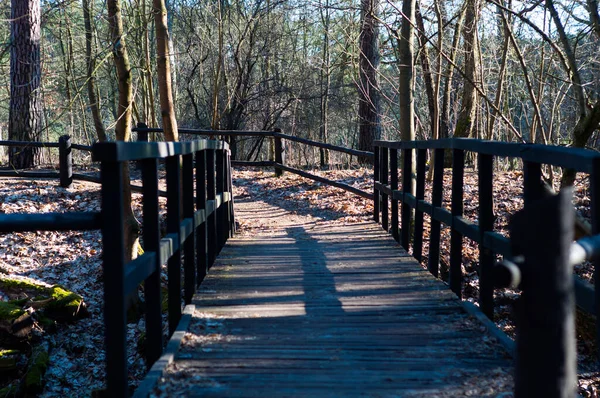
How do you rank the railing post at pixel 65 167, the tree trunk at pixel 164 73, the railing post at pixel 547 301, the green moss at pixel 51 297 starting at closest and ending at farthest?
the railing post at pixel 547 301
the green moss at pixel 51 297
the tree trunk at pixel 164 73
the railing post at pixel 65 167

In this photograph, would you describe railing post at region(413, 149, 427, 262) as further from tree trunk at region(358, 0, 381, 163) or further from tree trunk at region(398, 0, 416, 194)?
tree trunk at region(358, 0, 381, 163)

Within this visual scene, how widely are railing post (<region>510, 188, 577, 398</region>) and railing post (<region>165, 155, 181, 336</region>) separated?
3.30m

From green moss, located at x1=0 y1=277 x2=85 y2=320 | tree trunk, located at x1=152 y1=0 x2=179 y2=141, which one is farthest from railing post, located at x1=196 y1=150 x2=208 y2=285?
tree trunk, located at x1=152 y1=0 x2=179 y2=141

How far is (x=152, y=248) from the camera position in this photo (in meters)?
3.79

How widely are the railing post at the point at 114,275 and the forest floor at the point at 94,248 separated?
4858mm

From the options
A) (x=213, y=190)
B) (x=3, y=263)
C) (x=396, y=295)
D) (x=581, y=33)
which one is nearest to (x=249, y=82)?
(x=3, y=263)

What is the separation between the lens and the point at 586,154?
121 inches

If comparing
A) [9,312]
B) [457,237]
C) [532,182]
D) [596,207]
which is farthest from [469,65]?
[596,207]

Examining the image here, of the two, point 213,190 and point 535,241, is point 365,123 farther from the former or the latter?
point 535,241

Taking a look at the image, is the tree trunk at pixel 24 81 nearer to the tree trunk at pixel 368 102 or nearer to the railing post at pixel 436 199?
the tree trunk at pixel 368 102

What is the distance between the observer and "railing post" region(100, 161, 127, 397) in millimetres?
2906

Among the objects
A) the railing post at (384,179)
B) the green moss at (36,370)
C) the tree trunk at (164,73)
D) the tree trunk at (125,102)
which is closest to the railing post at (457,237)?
the railing post at (384,179)

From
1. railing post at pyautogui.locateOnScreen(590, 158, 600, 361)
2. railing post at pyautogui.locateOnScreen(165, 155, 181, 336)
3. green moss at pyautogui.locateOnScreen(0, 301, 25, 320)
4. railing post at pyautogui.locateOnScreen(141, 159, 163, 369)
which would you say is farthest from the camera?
green moss at pyautogui.locateOnScreen(0, 301, 25, 320)

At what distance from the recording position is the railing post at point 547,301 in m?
1.41
